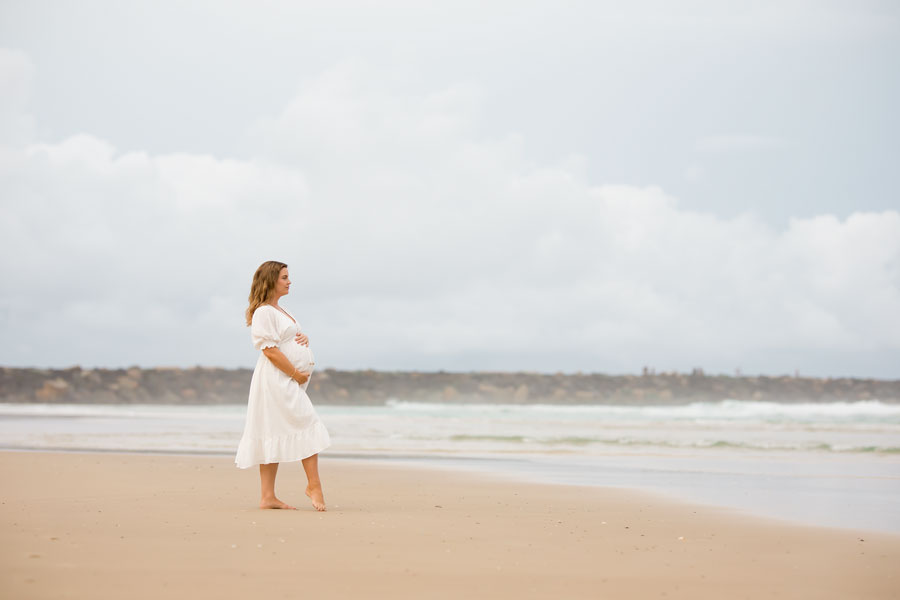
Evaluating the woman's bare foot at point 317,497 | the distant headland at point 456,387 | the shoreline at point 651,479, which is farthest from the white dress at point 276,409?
the distant headland at point 456,387

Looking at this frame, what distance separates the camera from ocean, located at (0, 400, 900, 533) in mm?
9164

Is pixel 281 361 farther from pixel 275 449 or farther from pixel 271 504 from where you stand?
pixel 271 504

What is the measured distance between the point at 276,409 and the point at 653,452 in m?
10.3

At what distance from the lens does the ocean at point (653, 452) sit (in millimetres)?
9164

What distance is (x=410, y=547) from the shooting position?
5.58 m

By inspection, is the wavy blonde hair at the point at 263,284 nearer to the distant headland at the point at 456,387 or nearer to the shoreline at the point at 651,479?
the shoreline at the point at 651,479

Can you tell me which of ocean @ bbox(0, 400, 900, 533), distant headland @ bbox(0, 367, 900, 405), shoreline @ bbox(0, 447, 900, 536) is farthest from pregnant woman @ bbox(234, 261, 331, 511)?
distant headland @ bbox(0, 367, 900, 405)

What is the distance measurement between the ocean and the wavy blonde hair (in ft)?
14.5

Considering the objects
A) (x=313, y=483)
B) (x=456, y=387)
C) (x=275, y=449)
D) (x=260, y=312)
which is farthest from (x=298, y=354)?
(x=456, y=387)

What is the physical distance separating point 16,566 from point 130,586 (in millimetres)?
753

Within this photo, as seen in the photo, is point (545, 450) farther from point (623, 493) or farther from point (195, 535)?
point (195, 535)

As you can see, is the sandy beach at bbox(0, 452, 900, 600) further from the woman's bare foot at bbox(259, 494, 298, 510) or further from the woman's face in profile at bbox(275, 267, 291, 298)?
the woman's face in profile at bbox(275, 267, 291, 298)

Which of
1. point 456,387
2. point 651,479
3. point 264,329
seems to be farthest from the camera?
point 456,387

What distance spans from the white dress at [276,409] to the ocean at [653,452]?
382cm
